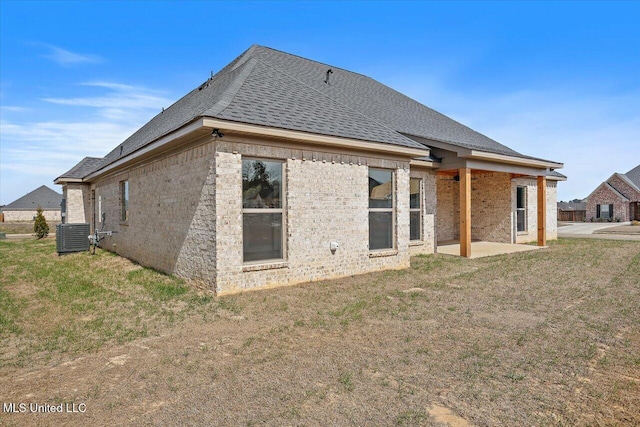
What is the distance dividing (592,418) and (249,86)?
841 cm

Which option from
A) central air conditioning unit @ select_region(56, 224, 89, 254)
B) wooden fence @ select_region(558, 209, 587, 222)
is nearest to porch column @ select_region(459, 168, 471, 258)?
central air conditioning unit @ select_region(56, 224, 89, 254)

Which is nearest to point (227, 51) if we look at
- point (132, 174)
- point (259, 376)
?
point (132, 174)

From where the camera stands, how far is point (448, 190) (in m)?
16.5

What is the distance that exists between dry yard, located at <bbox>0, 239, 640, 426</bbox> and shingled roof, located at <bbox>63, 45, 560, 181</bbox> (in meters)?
3.63

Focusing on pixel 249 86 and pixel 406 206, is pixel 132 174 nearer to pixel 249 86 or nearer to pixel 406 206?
pixel 249 86

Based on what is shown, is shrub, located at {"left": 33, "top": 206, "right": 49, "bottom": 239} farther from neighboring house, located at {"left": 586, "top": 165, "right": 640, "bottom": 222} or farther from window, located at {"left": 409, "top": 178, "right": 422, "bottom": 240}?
neighboring house, located at {"left": 586, "top": 165, "right": 640, "bottom": 222}

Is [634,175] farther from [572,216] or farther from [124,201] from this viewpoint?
[124,201]

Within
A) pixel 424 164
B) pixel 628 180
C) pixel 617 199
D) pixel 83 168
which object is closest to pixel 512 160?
pixel 424 164

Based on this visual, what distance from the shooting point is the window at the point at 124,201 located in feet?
40.9

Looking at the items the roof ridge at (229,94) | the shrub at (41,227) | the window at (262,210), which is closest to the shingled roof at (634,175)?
the roof ridge at (229,94)

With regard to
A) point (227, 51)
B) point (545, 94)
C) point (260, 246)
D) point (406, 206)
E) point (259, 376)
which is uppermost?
point (227, 51)

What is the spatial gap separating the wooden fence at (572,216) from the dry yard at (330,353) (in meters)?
50.0

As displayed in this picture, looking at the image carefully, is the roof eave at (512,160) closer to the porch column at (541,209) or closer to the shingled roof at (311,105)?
the shingled roof at (311,105)

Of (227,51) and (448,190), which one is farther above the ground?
(227,51)
